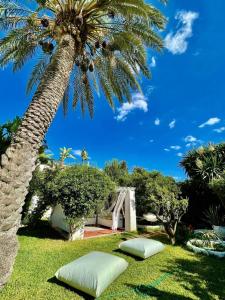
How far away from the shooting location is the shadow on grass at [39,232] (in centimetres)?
1101

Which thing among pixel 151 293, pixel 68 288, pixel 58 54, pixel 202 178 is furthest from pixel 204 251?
pixel 58 54

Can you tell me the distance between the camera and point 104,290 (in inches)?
209

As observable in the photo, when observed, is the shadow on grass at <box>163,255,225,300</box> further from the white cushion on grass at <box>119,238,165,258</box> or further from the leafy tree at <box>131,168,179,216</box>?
the leafy tree at <box>131,168,179,216</box>

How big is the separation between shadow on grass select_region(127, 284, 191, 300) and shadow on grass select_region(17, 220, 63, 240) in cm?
647

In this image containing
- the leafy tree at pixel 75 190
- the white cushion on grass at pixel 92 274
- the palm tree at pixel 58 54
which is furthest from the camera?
the leafy tree at pixel 75 190

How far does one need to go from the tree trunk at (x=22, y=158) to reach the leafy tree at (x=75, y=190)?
15.9ft

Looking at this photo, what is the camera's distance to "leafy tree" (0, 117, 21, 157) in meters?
11.1

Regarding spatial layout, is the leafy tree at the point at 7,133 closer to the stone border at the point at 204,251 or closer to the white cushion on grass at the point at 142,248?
the white cushion on grass at the point at 142,248

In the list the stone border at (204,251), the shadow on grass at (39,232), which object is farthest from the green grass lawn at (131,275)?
the shadow on grass at (39,232)

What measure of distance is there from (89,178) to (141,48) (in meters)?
6.74

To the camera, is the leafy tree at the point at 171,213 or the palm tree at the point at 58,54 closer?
the palm tree at the point at 58,54

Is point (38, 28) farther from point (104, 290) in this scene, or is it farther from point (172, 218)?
point (172, 218)

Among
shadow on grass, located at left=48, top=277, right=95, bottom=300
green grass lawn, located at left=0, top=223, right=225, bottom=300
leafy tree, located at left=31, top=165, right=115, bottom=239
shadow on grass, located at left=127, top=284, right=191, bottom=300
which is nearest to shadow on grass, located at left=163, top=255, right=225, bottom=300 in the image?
green grass lawn, located at left=0, top=223, right=225, bottom=300

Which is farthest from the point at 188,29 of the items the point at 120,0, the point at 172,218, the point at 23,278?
the point at 23,278
